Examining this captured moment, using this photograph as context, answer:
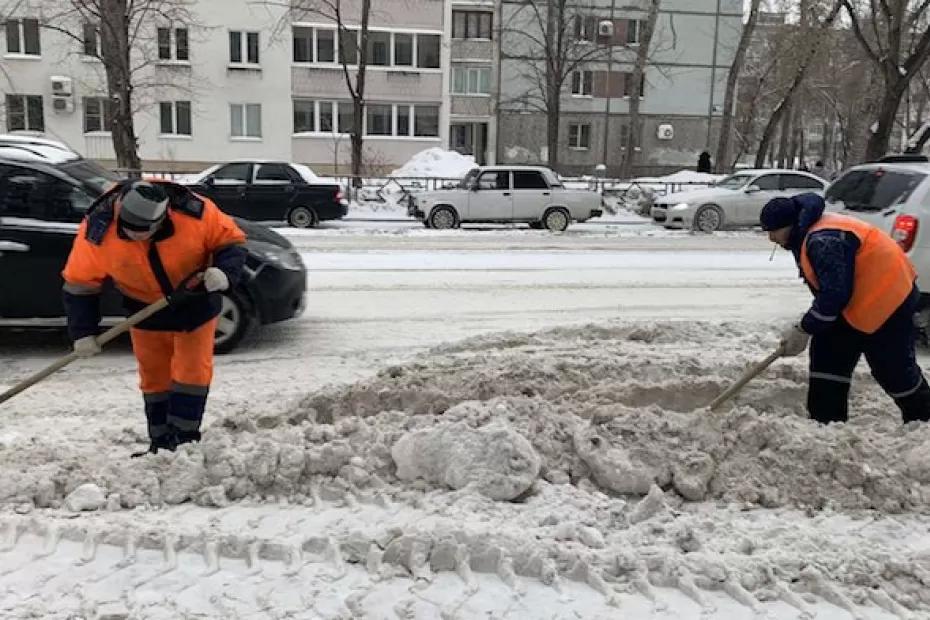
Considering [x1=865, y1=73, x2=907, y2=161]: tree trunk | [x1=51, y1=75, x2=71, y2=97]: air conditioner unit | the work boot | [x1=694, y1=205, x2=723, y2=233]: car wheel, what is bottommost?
the work boot

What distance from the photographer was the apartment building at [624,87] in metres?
43.4

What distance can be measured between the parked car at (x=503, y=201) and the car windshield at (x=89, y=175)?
1210cm

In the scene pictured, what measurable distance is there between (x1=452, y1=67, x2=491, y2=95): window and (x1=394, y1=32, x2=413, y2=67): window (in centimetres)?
385

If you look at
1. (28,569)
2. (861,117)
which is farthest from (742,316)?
(861,117)

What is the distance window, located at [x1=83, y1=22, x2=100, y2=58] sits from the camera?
28058 mm

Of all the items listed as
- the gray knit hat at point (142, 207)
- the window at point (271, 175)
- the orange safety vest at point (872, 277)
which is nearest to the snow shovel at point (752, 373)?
the orange safety vest at point (872, 277)

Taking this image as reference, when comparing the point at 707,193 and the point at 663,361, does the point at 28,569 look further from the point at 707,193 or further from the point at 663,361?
the point at 707,193

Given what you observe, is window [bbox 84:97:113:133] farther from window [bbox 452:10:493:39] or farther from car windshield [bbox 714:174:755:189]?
car windshield [bbox 714:174:755:189]

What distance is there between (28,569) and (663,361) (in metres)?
4.70

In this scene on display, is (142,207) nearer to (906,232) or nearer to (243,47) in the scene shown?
(906,232)

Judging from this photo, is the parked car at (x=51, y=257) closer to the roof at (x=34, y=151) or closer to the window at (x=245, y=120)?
the roof at (x=34, y=151)

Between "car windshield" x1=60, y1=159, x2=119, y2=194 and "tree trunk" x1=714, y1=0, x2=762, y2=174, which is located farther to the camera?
"tree trunk" x1=714, y1=0, x2=762, y2=174

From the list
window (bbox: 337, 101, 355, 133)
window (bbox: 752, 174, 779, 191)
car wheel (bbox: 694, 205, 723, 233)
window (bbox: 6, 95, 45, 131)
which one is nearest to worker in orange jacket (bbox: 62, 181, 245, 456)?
car wheel (bbox: 694, 205, 723, 233)

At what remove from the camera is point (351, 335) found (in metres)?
8.17
